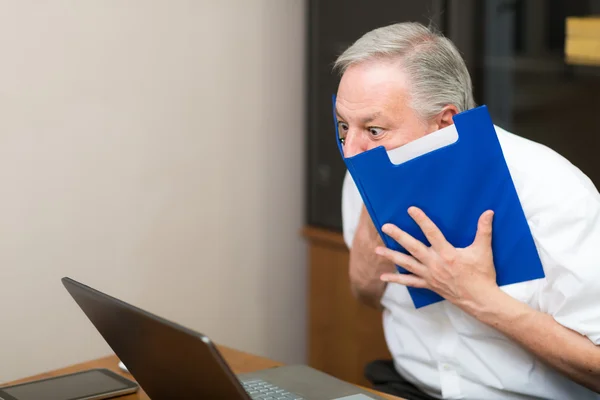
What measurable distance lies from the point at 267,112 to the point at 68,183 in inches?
27.2

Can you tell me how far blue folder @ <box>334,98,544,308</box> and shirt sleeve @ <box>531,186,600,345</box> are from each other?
56mm

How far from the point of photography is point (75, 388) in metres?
1.29

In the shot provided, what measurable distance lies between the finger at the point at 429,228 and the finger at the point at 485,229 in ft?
0.17

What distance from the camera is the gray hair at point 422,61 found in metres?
1.42

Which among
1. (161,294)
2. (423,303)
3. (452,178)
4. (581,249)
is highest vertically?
(452,178)

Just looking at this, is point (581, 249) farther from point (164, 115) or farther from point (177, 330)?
point (164, 115)

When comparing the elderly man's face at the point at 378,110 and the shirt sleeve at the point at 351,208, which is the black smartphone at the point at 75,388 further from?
the shirt sleeve at the point at 351,208

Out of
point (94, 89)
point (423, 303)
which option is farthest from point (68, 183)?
point (423, 303)

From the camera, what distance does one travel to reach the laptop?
2.97ft

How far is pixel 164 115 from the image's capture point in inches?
84.6

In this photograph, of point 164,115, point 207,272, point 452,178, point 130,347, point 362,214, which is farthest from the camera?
point 207,272

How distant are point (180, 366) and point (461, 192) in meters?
0.58

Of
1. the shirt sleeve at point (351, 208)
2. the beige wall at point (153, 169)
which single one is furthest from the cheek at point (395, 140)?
the beige wall at point (153, 169)

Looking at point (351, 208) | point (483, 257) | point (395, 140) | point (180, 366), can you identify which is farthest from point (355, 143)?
point (180, 366)
